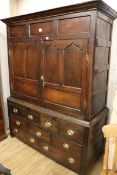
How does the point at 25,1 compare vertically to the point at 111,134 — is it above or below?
above

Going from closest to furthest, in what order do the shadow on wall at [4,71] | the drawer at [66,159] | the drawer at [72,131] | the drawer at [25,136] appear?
1. the drawer at [72,131]
2. the drawer at [66,159]
3. the drawer at [25,136]
4. the shadow on wall at [4,71]

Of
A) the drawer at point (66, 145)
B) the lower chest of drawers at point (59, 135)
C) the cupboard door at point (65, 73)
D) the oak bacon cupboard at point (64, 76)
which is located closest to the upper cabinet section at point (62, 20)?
the oak bacon cupboard at point (64, 76)

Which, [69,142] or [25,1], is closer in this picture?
[69,142]

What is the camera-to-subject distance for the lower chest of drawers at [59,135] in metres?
1.71

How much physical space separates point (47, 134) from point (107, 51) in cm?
129

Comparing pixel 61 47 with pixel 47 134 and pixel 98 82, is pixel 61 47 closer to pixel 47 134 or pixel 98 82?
pixel 98 82

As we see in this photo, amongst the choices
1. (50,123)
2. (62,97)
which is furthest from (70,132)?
(62,97)

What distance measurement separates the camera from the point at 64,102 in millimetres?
1790

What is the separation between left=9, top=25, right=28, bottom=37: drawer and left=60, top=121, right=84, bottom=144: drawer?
1.23m

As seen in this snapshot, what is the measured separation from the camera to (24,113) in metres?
2.21

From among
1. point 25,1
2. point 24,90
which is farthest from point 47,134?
point 25,1

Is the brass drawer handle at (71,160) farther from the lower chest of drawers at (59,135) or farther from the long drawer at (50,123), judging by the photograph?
the long drawer at (50,123)

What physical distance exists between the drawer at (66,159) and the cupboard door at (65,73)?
0.60 m

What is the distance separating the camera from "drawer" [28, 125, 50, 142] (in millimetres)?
2022
